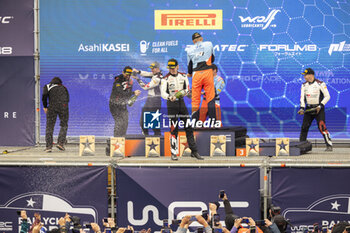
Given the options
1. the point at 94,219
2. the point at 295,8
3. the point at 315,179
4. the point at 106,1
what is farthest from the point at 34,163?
the point at 295,8

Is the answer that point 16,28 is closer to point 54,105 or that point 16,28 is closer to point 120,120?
point 54,105

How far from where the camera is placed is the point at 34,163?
32.6 feet

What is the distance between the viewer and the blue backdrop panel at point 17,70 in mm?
14242

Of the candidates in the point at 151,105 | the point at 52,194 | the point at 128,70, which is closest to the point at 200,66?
the point at 151,105

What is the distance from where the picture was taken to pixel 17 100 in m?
14.3

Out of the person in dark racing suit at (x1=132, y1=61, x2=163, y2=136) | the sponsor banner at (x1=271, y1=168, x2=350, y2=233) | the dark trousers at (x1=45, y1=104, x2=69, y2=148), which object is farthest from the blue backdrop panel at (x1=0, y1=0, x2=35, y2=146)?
the sponsor banner at (x1=271, y1=168, x2=350, y2=233)

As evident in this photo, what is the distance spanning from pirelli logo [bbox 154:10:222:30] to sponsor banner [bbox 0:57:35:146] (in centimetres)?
341

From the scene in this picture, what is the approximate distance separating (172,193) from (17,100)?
6.10 metres

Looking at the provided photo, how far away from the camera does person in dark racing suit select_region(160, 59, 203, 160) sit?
1067cm

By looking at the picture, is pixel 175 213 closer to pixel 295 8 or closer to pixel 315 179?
pixel 315 179

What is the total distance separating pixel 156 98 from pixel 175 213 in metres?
4.87

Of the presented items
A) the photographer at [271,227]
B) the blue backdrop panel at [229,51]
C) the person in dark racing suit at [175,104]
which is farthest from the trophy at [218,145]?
the photographer at [271,227]

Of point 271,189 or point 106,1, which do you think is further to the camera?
point 106,1

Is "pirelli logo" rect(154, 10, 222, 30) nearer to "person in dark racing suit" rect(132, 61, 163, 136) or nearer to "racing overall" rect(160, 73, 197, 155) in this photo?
"person in dark racing suit" rect(132, 61, 163, 136)
